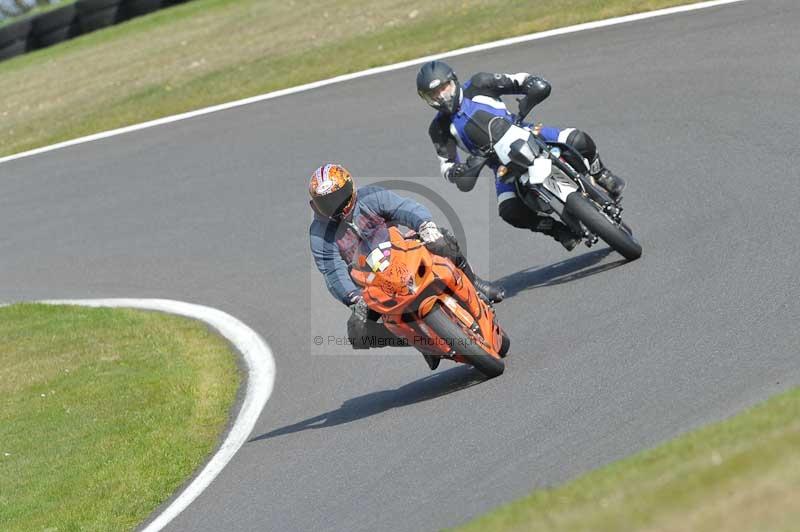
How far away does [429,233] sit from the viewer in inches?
325

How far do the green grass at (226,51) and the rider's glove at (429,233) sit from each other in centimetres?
837

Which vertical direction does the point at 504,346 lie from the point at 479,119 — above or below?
below

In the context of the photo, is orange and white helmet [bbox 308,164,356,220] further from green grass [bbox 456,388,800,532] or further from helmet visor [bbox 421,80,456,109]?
green grass [bbox 456,388,800,532]

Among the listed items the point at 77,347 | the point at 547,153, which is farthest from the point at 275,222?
the point at 547,153

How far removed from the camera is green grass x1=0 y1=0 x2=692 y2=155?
64.2 feet

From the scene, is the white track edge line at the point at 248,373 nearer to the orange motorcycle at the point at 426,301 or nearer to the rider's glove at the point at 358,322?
the rider's glove at the point at 358,322

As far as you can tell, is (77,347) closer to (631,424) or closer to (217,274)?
(217,274)

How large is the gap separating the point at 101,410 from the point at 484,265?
3675 millimetres

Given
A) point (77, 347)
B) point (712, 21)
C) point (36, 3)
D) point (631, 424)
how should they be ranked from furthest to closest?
point (36, 3)
point (712, 21)
point (77, 347)
point (631, 424)

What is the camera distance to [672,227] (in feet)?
35.0

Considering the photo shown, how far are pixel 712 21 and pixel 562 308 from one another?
24.3 feet

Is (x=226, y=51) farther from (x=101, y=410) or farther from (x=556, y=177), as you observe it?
(x=556, y=177)

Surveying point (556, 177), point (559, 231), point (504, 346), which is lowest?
point (559, 231)

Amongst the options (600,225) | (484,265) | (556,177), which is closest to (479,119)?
(556,177)
